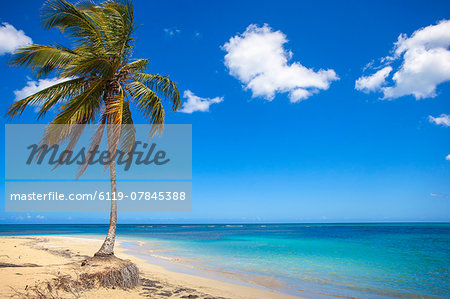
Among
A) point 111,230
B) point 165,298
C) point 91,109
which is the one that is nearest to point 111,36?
point 91,109

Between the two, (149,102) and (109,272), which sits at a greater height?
(149,102)

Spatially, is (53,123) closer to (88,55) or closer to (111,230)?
(88,55)

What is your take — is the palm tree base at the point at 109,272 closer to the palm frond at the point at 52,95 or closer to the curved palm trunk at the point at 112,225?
the curved palm trunk at the point at 112,225

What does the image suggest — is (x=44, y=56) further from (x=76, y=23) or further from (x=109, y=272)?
(x=109, y=272)

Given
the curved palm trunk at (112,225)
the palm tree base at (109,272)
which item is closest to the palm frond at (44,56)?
the curved palm trunk at (112,225)

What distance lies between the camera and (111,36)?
24.7ft

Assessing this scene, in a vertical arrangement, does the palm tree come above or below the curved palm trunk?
above

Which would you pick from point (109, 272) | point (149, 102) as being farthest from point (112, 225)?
point (149, 102)

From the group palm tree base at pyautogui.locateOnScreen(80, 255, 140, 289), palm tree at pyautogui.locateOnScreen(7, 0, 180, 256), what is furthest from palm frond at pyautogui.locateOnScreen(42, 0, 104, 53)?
palm tree base at pyautogui.locateOnScreen(80, 255, 140, 289)

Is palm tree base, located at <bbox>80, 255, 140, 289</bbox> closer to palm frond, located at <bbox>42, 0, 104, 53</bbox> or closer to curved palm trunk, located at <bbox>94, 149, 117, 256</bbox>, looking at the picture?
curved palm trunk, located at <bbox>94, 149, 117, 256</bbox>

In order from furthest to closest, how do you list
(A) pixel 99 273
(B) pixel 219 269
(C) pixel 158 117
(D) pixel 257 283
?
(B) pixel 219 269, (D) pixel 257 283, (C) pixel 158 117, (A) pixel 99 273

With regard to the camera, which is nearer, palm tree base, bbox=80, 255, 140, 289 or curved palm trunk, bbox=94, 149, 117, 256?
palm tree base, bbox=80, 255, 140, 289

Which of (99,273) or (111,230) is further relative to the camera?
(111,230)

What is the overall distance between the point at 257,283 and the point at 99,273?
6083mm
